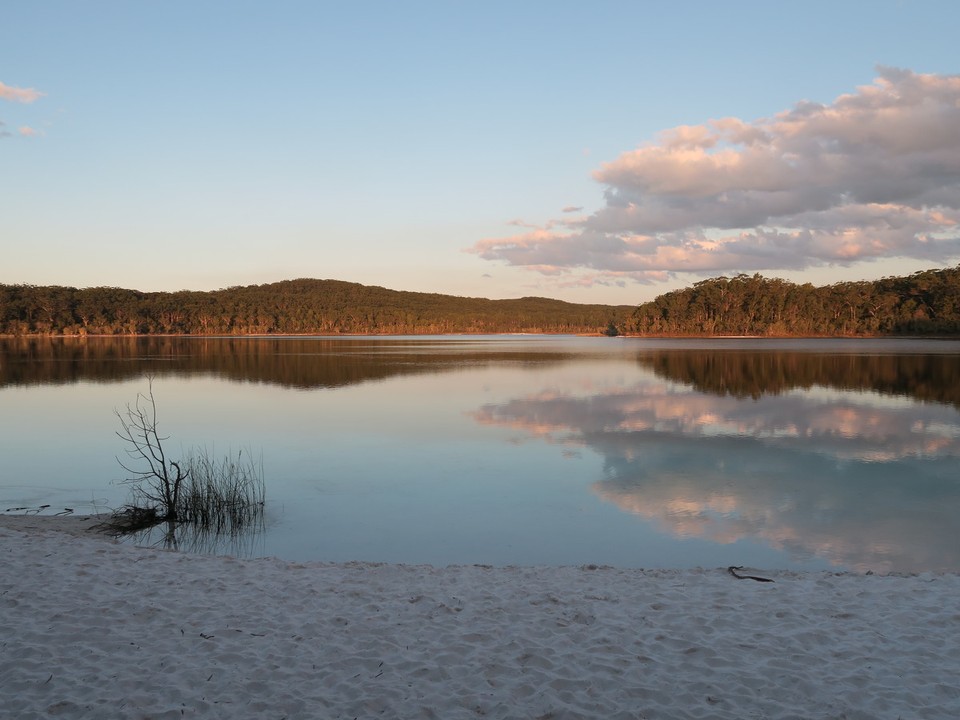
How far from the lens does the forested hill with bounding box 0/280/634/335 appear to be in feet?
444

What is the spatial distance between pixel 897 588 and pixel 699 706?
3730 millimetres

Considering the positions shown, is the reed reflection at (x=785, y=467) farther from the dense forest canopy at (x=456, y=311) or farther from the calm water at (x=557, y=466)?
the dense forest canopy at (x=456, y=311)

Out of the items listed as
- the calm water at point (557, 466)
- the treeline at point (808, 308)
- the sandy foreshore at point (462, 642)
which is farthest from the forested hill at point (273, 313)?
the sandy foreshore at point (462, 642)

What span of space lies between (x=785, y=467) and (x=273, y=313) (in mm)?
158086

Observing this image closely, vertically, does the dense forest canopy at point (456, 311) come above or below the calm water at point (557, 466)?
above

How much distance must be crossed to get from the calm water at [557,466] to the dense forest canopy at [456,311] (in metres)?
99.3

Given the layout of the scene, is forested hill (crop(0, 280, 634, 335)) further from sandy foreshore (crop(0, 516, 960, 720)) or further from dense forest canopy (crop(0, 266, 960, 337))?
sandy foreshore (crop(0, 516, 960, 720))

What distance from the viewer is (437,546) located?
9203 millimetres

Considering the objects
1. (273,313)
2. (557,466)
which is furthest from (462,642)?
(273,313)

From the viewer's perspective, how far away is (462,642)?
559 cm

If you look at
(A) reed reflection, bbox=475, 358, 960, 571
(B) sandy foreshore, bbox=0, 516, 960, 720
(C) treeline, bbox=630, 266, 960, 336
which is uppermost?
(C) treeline, bbox=630, 266, 960, 336

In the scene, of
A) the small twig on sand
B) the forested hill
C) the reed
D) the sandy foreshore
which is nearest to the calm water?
the reed

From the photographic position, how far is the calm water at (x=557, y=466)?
9266mm

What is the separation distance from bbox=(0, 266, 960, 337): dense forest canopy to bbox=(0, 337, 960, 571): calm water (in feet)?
326
